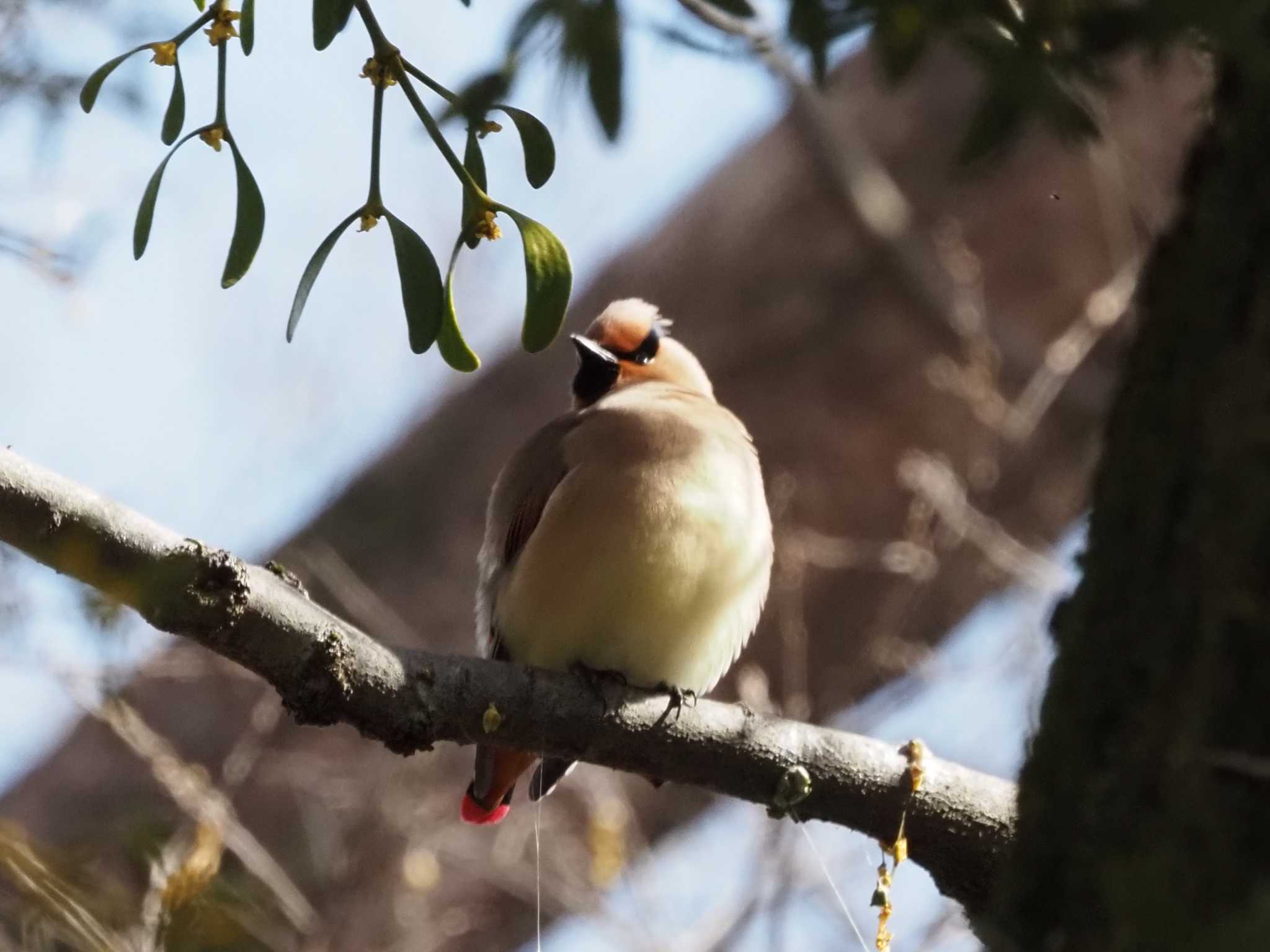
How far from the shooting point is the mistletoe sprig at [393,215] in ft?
6.08

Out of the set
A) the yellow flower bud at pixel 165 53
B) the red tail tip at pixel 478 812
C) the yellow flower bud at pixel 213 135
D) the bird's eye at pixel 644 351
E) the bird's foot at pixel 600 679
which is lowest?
the red tail tip at pixel 478 812

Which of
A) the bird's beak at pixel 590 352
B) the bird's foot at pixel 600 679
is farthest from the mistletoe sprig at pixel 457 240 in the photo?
the bird's beak at pixel 590 352

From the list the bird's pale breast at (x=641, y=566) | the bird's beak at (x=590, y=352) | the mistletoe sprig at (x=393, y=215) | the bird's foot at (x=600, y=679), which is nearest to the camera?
the mistletoe sprig at (x=393, y=215)

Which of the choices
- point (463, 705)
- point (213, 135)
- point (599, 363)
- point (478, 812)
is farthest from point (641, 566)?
point (213, 135)

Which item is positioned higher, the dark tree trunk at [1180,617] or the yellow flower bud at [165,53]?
the yellow flower bud at [165,53]

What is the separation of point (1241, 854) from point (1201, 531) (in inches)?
9.2

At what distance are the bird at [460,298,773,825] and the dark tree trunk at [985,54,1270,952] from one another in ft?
5.37

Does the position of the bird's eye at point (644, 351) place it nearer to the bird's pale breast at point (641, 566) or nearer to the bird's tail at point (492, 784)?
the bird's pale breast at point (641, 566)

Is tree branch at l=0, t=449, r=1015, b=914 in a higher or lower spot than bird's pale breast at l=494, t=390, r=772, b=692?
higher

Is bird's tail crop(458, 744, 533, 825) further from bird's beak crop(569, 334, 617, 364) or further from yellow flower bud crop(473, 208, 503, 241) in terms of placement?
yellow flower bud crop(473, 208, 503, 241)

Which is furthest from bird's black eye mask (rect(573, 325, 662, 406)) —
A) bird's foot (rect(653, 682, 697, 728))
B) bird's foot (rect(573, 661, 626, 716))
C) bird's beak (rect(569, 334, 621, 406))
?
bird's foot (rect(653, 682, 697, 728))

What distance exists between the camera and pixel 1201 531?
4.19ft

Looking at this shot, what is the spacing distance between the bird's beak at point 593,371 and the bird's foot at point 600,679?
3.67 ft

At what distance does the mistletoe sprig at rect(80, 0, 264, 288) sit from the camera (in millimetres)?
1879
